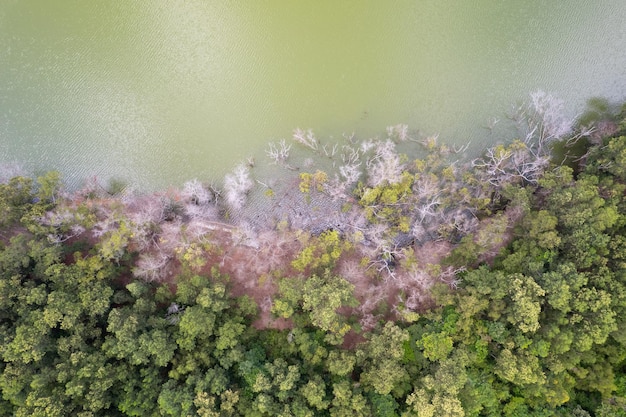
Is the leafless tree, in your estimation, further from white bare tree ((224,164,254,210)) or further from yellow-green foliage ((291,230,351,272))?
yellow-green foliage ((291,230,351,272))

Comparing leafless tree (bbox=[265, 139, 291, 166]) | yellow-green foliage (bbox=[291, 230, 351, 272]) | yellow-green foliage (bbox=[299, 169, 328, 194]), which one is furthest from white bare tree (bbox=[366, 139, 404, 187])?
leafless tree (bbox=[265, 139, 291, 166])

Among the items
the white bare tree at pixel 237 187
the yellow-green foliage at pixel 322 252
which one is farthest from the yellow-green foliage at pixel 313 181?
the white bare tree at pixel 237 187

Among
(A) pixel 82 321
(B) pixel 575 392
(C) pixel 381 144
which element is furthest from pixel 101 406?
(B) pixel 575 392

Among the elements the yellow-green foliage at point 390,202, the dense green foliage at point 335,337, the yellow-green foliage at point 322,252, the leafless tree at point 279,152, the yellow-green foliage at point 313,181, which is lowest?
the dense green foliage at point 335,337

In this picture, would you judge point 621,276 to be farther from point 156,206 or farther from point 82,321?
point 82,321

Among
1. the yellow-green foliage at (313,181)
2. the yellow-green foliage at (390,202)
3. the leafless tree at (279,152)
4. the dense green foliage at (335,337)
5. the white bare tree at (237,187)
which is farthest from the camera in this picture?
the leafless tree at (279,152)

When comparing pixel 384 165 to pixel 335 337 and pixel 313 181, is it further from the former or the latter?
pixel 335 337

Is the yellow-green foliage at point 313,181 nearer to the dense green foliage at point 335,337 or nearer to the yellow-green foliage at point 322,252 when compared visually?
the yellow-green foliage at point 322,252
